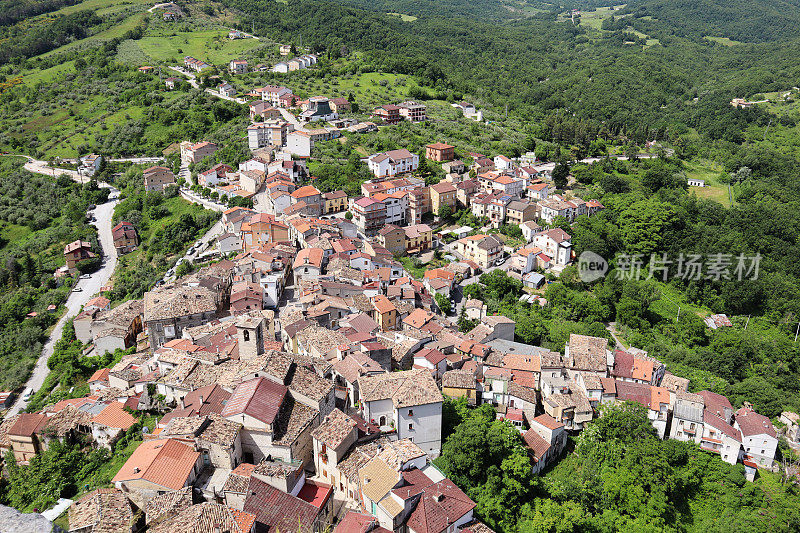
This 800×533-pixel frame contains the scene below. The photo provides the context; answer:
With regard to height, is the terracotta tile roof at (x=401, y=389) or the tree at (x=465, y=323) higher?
the terracotta tile roof at (x=401, y=389)

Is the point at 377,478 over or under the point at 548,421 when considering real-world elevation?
over

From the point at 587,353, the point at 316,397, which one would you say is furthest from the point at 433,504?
the point at 587,353

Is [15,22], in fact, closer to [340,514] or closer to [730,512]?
[340,514]

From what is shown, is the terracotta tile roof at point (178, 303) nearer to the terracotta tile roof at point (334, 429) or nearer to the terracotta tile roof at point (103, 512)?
the terracotta tile roof at point (103, 512)

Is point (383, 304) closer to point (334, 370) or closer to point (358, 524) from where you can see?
point (334, 370)

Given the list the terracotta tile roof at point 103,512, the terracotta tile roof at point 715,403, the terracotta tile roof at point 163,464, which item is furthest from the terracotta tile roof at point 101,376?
the terracotta tile roof at point 715,403

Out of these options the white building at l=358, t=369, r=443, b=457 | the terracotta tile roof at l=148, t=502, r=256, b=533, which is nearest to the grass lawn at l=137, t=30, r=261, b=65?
the white building at l=358, t=369, r=443, b=457

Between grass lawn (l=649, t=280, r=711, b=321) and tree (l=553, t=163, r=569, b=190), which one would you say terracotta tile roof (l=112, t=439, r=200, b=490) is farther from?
tree (l=553, t=163, r=569, b=190)
